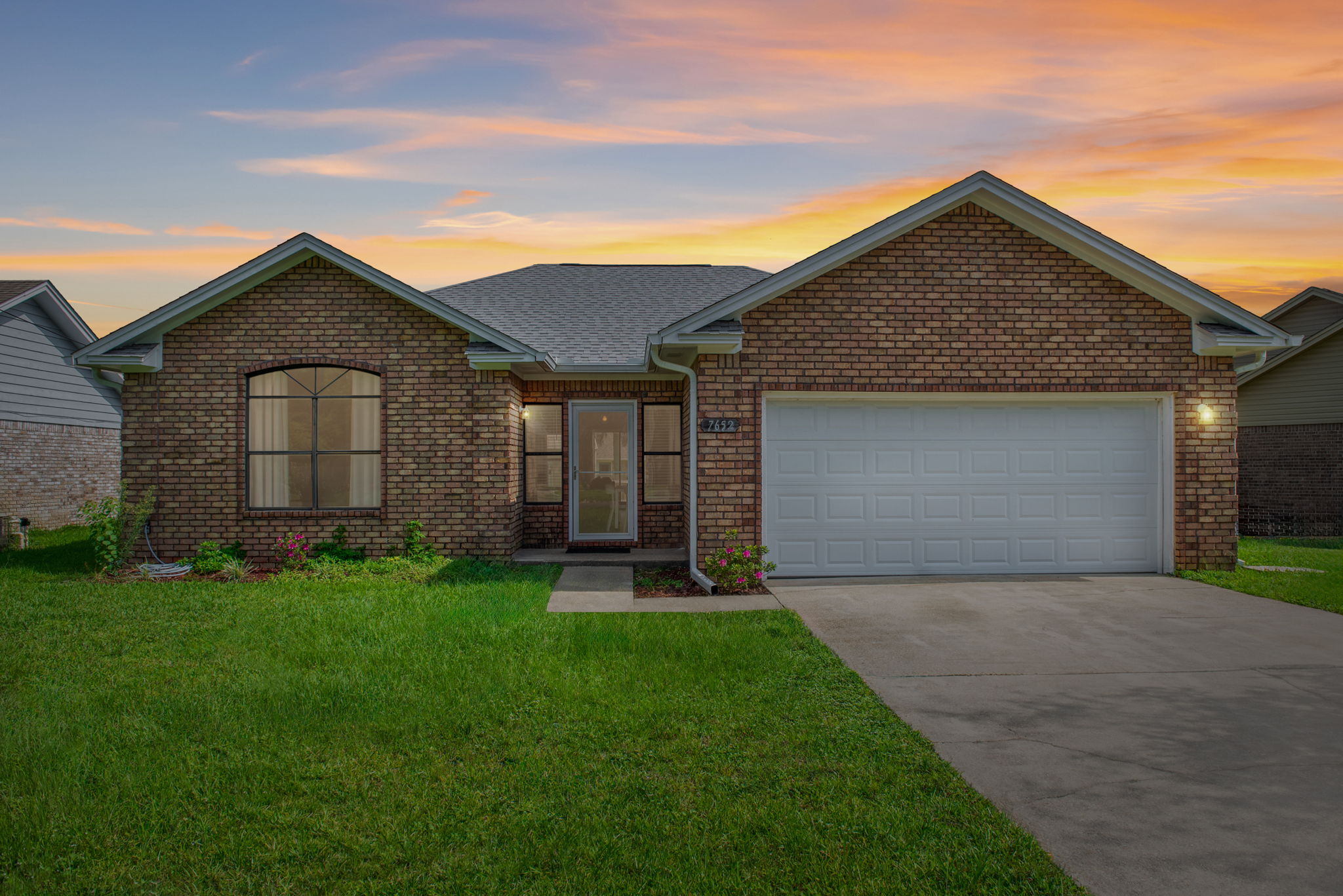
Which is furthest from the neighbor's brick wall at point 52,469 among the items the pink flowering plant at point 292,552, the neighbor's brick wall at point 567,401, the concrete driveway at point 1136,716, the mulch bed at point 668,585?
the concrete driveway at point 1136,716

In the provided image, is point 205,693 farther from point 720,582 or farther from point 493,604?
point 720,582

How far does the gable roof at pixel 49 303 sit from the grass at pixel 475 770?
14.7 metres

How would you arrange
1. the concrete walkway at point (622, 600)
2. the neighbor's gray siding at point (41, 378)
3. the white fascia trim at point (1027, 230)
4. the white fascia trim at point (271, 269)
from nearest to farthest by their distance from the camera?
1. the concrete walkway at point (622, 600)
2. the white fascia trim at point (1027, 230)
3. the white fascia trim at point (271, 269)
4. the neighbor's gray siding at point (41, 378)

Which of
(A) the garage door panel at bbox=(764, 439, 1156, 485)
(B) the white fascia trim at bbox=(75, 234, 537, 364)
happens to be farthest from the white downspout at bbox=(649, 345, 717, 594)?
(B) the white fascia trim at bbox=(75, 234, 537, 364)

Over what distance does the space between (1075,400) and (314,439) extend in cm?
1099

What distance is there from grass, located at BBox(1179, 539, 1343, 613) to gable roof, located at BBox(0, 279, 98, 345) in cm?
2354

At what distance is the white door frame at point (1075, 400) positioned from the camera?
33.7ft

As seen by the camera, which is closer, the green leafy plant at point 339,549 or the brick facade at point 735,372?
the brick facade at point 735,372

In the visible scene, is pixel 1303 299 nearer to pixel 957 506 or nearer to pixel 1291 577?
pixel 1291 577

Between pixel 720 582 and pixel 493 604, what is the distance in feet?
9.24

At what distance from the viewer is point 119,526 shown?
1109 centimetres

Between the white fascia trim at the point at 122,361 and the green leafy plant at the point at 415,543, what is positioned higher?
the white fascia trim at the point at 122,361

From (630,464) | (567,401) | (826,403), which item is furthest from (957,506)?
(567,401)

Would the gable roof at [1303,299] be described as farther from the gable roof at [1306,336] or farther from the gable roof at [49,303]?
the gable roof at [49,303]
